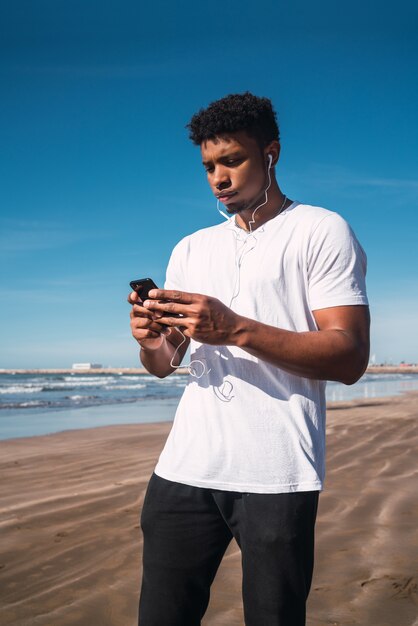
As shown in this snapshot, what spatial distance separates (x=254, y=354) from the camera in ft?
5.71

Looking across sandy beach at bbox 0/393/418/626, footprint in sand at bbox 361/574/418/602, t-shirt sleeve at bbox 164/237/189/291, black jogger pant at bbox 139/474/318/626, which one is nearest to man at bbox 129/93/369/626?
black jogger pant at bbox 139/474/318/626

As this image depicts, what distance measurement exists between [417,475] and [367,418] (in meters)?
6.80

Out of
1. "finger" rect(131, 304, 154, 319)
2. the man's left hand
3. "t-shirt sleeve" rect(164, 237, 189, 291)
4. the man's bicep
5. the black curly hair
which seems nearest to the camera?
the man's left hand

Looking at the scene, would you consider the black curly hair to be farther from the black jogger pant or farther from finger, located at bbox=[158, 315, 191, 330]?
the black jogger pant

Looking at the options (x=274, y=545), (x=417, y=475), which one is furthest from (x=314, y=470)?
(x=417, y=475)

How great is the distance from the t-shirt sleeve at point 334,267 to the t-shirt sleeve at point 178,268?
597 millimetres

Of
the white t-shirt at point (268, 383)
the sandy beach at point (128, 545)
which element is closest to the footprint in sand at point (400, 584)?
the sandy beach at point (128, 545)

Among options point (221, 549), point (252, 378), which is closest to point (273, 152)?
point (252, 378)

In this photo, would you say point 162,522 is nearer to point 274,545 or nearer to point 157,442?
point 274,545

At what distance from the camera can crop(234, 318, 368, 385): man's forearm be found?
170cm

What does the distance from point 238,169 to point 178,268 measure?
492mm

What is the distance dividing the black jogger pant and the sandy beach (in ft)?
5.07

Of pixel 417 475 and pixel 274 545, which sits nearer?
pixel 274 545

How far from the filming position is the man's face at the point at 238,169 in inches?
80.7
